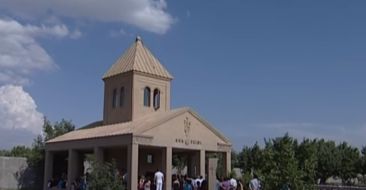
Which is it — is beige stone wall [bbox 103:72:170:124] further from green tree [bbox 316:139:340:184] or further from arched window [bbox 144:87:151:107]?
green tree [bbox 316:139:340:184]

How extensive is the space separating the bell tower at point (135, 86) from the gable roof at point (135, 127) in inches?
35.3

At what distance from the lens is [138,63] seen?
3694cm

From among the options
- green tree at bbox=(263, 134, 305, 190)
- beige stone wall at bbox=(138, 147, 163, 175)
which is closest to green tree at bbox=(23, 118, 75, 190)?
beige stone wall at bbox=(138, 147, 163, 175)

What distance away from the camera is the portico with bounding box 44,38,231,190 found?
3175 cm

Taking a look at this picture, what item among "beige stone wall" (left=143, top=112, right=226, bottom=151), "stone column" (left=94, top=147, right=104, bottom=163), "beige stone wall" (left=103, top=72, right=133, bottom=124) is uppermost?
"beige stone wall" (left=103, top=72, right=133, bottom=124)

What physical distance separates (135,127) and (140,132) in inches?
33.0

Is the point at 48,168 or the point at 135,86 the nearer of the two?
the point at 135,86

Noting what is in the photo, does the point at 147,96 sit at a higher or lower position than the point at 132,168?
higher

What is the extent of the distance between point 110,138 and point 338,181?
4231 centimetres

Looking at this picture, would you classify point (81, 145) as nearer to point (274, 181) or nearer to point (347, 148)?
point (274, 181)

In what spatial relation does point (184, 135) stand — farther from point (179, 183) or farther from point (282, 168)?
point (282, 168)

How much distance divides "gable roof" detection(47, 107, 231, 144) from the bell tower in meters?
0.90

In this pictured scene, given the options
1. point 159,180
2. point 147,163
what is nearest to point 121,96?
point 147,163

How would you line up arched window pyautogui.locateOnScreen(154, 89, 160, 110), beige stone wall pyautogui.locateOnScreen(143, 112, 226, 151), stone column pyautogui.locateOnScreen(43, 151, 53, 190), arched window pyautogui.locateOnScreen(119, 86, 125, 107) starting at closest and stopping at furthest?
beige stone wall pyautogui.locateOnScreen(143, 112, 226, 151) → arched window pyautogui.locateOnScreen(119, 86, 125, 107) → arched window pyautogui.locateOnScreen(154, 89, 160, 110) → stone column pyautogui.locateOnScreen(43, 151, 53, 190)
